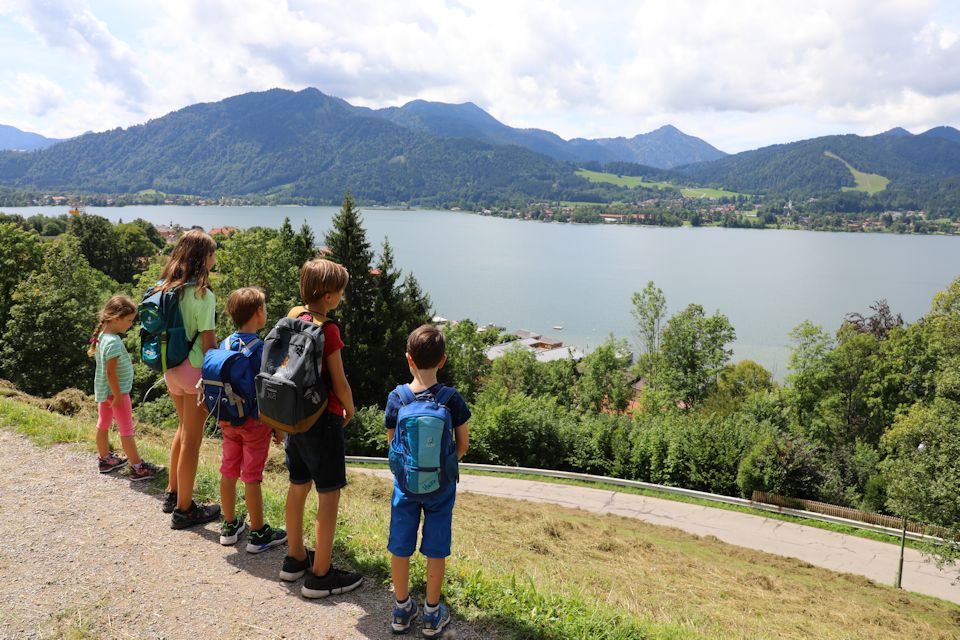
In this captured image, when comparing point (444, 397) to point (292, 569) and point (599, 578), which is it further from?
point (599, 578)

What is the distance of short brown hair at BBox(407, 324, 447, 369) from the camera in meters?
3.34

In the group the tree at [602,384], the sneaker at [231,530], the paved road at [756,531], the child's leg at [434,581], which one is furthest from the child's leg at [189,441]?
the tree at [602,384]

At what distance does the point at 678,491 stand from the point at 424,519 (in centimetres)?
1437

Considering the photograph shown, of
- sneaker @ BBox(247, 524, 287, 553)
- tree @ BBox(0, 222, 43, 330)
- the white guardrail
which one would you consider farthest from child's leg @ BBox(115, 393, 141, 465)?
tree @ BBox(0, 222, 43, 330)

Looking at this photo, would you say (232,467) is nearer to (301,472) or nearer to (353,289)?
(301,472)

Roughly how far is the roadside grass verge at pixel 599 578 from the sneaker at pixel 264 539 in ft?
1.48

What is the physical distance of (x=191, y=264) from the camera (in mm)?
4461

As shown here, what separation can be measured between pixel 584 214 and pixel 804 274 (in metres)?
110

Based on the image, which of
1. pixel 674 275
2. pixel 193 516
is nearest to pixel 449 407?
pixel 193 516

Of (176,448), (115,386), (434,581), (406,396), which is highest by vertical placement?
(406,396)

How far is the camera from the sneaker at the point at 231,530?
437cm

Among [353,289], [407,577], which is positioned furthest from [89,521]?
[353,289]

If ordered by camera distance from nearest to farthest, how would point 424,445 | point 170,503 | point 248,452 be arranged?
point 424,445 < point 248,452 < point 170,503

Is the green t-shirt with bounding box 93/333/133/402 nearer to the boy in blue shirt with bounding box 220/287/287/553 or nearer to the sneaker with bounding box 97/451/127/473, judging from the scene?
the sneaker with bounding box 97/451/127/473
